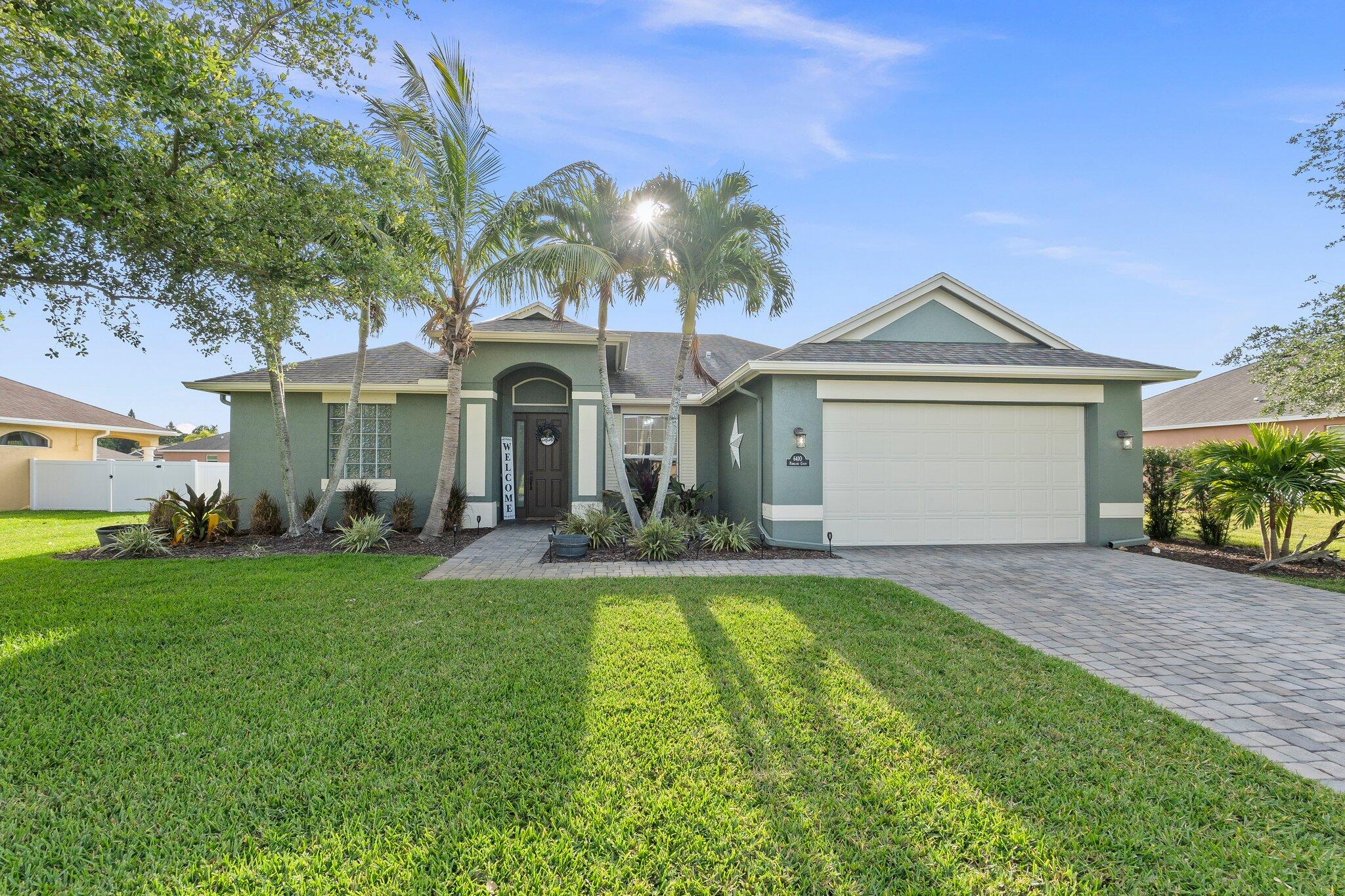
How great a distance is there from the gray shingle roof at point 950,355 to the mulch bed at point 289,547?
6.36 m

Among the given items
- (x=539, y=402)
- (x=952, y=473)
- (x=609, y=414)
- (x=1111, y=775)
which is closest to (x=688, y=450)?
(x=539, y=402)

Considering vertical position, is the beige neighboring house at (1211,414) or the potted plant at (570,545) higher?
the beige neighboring house at (1211,414)

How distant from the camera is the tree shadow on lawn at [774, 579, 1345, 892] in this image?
2.14m

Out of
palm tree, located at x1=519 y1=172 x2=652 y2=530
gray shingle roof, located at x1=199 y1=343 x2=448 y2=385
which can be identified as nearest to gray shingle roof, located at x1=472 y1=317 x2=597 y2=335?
gray shingle roof, located at x1=199 y1=343 x2=448 y2=385

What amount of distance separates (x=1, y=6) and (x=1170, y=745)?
10.2 m

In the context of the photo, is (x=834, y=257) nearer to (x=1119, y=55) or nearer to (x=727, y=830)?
(x=1119, y=55)

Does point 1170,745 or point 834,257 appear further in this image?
point 834,257

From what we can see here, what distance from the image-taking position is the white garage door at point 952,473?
9109mm

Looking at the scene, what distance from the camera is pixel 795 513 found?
8836 mm

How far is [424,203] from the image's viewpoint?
24.4ft

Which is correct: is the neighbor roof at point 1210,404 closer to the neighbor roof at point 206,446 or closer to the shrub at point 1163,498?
the shrub at point 1163,498

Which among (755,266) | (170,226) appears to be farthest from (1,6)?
(755,266)

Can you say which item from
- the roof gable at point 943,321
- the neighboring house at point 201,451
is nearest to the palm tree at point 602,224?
the roof gable at point 943,321

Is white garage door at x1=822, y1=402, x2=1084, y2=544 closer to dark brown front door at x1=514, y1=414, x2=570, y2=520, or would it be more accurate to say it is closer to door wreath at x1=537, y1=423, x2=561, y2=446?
dark brown front door at x1=514, y1=414, x2=570, y2=520
